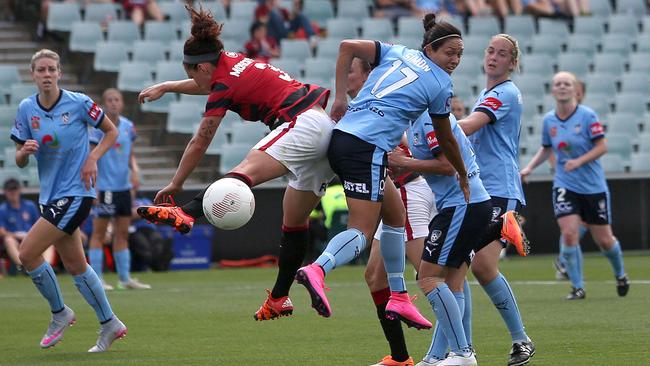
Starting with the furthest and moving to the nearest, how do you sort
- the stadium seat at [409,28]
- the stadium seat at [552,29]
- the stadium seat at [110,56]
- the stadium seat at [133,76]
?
1. the stadium seat at [552,29]
2. the stadium seat at [409,28]
3. the stadium seat at [110,56]
4. the stadium seat at [133,76]

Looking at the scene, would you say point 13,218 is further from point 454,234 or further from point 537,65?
point 454,234

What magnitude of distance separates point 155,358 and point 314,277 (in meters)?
2.37

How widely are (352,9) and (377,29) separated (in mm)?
1297

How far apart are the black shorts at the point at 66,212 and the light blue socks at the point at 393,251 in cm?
299

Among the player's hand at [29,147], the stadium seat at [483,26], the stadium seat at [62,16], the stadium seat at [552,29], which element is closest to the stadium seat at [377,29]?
the stadium seat at [483,26]

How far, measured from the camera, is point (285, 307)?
8.22m

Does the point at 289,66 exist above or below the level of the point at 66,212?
above

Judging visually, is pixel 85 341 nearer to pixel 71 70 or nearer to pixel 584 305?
pixel 584 305

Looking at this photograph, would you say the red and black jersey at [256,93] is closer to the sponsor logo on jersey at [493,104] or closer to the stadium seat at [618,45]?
the sponsor logo on jersey at [493,104]

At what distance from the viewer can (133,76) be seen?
22141 millimetres

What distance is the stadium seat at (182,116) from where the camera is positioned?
21594mm

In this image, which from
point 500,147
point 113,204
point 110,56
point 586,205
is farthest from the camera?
point 110,56

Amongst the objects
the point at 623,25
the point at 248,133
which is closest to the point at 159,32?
the point at 248,133

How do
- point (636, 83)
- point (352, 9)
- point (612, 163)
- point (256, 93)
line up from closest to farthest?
point (256, 93) → point (612, 163) → point (636, 83) → point (352, 9)
